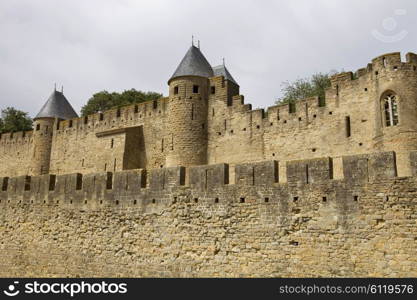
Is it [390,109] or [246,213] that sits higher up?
[390,109]

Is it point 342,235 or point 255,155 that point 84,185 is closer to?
point 342,235

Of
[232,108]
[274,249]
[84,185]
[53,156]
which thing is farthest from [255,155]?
[53,156]

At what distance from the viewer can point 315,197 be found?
7547mm

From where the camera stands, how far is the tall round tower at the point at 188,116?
21.4 m

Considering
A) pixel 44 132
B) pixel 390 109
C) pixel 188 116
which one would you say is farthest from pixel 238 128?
pixel 44 132

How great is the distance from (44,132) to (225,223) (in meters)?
24.1

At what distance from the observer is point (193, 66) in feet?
74.4

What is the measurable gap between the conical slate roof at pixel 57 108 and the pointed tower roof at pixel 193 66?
1107cm

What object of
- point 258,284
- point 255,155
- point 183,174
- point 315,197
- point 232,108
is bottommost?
point 258,284

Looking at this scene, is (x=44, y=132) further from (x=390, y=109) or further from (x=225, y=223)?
(x=225, y=223)

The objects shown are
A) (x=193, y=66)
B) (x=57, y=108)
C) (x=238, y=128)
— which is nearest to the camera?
(x=238, y=128)

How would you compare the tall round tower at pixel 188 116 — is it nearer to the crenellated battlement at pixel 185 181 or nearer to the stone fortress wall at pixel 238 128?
the stone fortress wall at pixel 238 128

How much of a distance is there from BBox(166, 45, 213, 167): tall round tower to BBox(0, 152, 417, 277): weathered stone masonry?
10.5 metres

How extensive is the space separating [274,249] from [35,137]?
25597 mm
